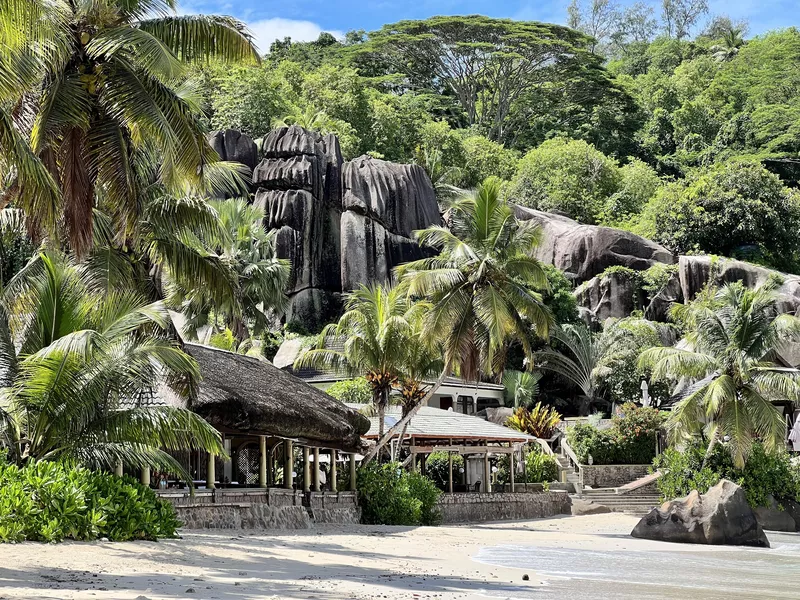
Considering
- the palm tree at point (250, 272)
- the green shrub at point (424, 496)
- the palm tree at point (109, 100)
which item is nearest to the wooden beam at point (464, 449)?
the green shrub at point (424, 496)

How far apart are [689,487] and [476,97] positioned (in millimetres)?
45464

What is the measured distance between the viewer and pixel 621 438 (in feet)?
136

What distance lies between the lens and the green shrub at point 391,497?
28.0 meters

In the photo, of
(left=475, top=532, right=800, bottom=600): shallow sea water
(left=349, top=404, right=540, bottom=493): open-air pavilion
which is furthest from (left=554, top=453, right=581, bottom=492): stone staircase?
(left=475, top=532, right=800, bottom=600): shallow sea water

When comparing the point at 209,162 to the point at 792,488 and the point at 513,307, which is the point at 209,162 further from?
the point at 792,488

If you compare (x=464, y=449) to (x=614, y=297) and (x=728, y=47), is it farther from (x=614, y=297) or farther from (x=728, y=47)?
(x=728, y=47)

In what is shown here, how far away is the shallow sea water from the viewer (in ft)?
49.1

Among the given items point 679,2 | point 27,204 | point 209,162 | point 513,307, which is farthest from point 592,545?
point 679,2

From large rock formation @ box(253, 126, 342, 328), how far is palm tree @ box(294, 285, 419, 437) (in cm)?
1780

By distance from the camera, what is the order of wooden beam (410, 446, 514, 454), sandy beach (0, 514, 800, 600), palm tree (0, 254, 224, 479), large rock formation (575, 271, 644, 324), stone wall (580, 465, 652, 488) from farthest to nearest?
large rock formation (575, 271, 644, 324), stone wall (580, 465, 652, 488), wooden beam (410, 446, 514, 454), palm tree (0, 254, 224, 479), sandy beach (0, 514, 800, 600)

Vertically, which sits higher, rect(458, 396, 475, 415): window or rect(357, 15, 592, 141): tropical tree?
rect(357, 15, 592, 141): tropical tree

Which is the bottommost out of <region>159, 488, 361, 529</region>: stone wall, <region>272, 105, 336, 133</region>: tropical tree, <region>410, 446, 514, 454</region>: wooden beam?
<region>159, 488, 361, 529</region>: stone wall

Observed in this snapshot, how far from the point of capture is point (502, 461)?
39.2 meters

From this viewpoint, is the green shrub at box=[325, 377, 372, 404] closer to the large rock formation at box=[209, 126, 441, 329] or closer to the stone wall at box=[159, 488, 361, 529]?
the stone wall at box=[159, 488, 361, 529]
